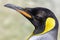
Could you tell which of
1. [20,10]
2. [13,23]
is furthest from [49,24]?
[13,23]

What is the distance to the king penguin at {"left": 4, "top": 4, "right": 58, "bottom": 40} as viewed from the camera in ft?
6.15

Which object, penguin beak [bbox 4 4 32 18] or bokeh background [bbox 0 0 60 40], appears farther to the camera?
bokeh background [bbox 0 0 60 40]

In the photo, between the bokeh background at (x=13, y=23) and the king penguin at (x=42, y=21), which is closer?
the king penguin at (x=42, y=21)

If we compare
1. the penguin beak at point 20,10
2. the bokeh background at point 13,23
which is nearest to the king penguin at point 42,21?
the penguin beak at point 20,10

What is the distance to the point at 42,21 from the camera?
1944 millimetres

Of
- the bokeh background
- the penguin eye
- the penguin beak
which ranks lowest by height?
the penguin eye

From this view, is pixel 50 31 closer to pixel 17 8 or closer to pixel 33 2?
pixel 17 8

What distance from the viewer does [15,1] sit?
462cm

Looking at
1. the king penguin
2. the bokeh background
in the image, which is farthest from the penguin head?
the bokeh background

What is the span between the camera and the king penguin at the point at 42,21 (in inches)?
73.8

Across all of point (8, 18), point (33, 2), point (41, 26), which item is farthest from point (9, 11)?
point (41, 26)

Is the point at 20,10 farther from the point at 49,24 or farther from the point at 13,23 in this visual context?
the point at 13,23

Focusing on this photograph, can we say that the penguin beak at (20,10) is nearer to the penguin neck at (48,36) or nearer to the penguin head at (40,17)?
the penguin head at (40,17)

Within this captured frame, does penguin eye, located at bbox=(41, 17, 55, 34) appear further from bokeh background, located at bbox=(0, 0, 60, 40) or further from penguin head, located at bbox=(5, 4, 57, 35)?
bokeh background, located at bbox=(0, 0, 60, 40)
